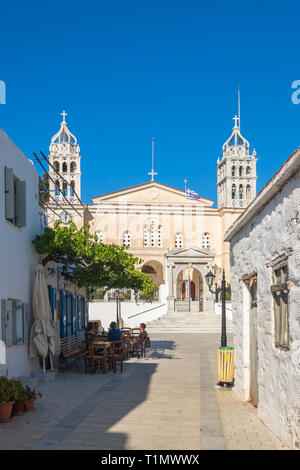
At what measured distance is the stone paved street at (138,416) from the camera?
6.45 m

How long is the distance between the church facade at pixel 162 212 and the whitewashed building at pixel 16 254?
107 feet

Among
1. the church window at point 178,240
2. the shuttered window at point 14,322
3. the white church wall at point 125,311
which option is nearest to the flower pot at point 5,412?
the shuttered window at point 14,322

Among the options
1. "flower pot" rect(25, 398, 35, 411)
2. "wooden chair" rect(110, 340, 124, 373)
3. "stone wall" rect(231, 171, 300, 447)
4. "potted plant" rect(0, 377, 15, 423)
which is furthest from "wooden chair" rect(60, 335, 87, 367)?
"potted plant" rect(0, 377, 15, 423)

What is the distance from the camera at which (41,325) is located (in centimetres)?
1106

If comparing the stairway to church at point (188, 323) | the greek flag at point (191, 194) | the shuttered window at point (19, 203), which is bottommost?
the stairway to church at point (188, 323)

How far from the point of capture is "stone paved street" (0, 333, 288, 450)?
6.45m

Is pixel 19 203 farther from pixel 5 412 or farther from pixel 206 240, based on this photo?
pixel 206 240

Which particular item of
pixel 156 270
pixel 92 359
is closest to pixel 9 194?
pixel 92 359

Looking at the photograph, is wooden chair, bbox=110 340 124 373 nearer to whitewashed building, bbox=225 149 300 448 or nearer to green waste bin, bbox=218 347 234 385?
green waste bin, bbox=218 347 234 385

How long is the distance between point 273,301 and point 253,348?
2050mm

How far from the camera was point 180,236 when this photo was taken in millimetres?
46844

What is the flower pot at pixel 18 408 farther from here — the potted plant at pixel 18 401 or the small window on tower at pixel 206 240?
the small window on tower at pixel 206 240

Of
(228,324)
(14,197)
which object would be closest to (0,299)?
(14,197)

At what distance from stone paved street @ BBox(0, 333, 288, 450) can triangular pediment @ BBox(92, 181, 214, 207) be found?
35435mm
